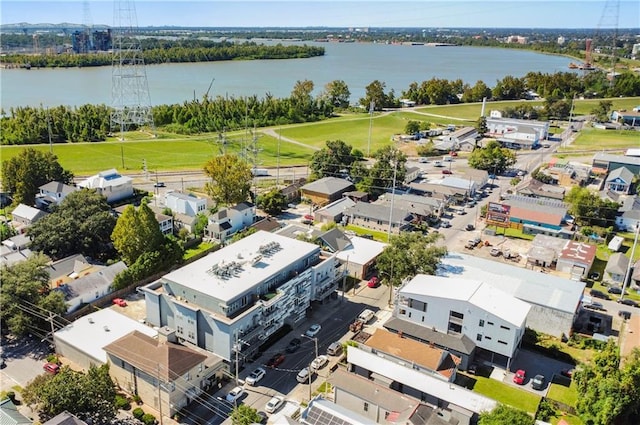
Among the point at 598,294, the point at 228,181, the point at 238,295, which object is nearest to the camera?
the point at 238,295

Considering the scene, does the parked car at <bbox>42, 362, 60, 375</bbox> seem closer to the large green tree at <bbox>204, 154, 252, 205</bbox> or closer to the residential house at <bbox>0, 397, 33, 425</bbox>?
the residential house at <bbox>0, 397, 33, 425</bbox>

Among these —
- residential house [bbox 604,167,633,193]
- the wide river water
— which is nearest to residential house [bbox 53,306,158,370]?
residential house [bbox 604,167,633,193]

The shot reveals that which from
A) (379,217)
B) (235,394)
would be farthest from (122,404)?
(379,217)

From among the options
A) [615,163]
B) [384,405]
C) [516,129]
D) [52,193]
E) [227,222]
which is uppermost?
[516,129]

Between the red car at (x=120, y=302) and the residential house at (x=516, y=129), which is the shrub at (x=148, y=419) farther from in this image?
the residential house at (x=516, y=129)

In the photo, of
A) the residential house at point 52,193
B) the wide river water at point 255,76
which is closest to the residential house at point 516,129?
the wide river water at point 255,76

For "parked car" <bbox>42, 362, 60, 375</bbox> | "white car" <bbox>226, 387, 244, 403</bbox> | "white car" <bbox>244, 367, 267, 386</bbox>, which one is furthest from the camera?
"white car" <bbox>244, 367, 267, 386</bbox>

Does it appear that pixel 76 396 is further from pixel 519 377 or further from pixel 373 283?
pixel 519 377
